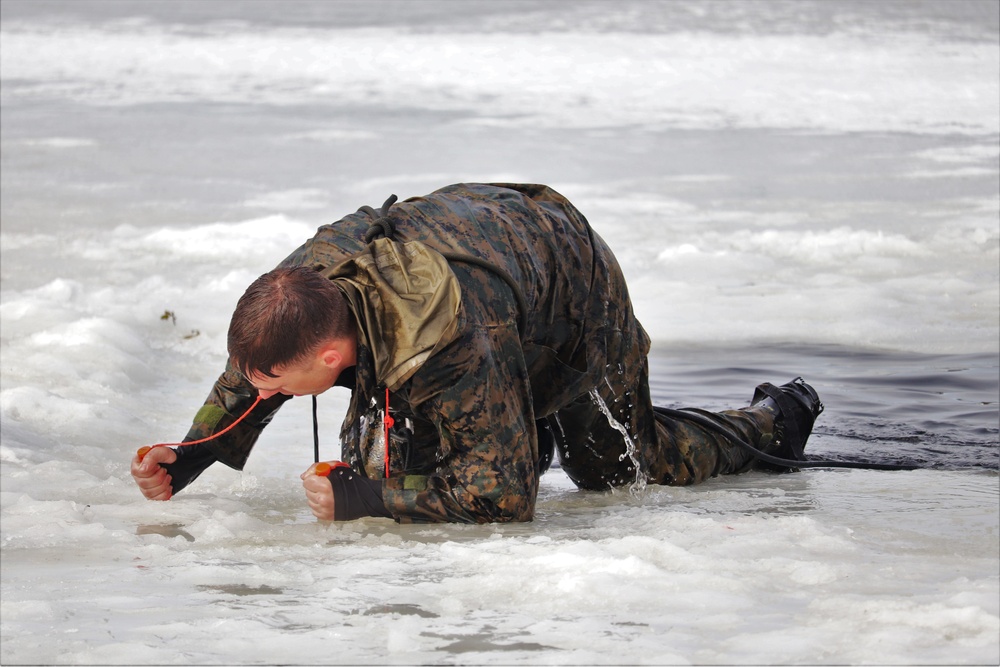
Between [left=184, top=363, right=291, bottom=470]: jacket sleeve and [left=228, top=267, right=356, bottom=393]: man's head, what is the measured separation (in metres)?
0.54

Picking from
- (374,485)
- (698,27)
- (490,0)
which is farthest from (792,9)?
(374,485)

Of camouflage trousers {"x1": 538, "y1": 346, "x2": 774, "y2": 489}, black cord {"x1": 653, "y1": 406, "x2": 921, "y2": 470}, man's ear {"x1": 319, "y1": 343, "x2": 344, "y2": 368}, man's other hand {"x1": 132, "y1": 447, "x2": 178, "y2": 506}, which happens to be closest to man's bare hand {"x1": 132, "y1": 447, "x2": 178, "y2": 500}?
man's other hand {"x1": 132, "y1": 447, "x2": 178, "y2": 506}

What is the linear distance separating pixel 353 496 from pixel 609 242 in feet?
16.0

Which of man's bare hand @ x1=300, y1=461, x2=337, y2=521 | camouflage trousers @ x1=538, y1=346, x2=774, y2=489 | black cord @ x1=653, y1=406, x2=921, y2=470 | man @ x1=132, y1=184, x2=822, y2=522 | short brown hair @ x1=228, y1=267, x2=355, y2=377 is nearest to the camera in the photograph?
short brown hair @ x1=228, y1=267, x2=355, y2=377

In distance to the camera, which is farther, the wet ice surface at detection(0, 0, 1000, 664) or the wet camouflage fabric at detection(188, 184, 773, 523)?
the wet camouflage fabric at detection(188, 184, 773, 523)

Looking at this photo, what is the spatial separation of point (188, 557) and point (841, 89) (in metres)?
9.91

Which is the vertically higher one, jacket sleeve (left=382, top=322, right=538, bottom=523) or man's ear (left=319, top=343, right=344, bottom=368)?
man's ear (left=319, top=343, right=344, bottom=368)

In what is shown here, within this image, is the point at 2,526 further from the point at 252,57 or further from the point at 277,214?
the point at 252,57

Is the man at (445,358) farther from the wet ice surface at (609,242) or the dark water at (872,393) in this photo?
the dark water at (872,393)

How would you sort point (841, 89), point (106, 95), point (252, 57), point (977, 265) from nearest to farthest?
1. point (977, 265)
2. point (841, 89)
3. point (106, 95)
4. point (252, 57)

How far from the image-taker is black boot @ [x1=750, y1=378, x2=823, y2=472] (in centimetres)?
407

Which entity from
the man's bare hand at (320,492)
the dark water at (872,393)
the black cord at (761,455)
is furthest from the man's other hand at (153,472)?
the dark water at (872,393)

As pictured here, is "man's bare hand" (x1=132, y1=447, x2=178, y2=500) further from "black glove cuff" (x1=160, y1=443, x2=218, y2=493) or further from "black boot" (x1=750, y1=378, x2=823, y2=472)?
"black boot" (x1=750, y1=378, x2=823, y2=472)

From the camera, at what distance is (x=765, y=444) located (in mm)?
4062
